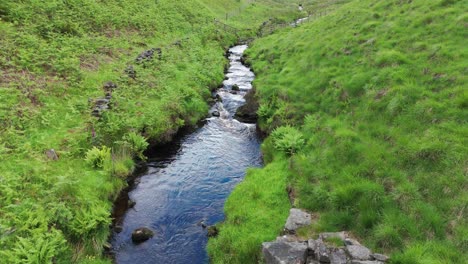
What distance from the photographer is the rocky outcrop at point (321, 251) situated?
11.8m

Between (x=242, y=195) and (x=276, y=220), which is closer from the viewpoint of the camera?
(x=276, y=220)

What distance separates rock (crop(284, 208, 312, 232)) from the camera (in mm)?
14539

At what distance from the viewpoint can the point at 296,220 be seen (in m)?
14.9

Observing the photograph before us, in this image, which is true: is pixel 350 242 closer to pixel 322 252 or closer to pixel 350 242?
pixel 350 242

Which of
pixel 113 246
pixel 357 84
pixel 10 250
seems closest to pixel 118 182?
pixel 113 246

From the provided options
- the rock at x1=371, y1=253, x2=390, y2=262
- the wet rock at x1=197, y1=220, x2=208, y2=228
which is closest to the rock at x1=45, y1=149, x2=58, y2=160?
the wet rock at x1=197, y1=220, x2=208, y2=228

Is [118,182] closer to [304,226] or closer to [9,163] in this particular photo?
[9,163]

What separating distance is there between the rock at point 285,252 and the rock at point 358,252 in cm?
170

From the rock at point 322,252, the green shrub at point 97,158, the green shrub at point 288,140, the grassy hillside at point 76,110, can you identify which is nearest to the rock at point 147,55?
the grassy hillside at point 76,110

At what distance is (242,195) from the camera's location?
731 inches

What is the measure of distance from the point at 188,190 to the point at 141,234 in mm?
4731

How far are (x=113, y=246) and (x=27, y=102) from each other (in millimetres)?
12417

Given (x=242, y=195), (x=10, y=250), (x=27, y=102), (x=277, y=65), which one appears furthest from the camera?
(x=277, y=65)

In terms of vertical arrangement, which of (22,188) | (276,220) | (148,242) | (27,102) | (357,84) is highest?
(357,84)
